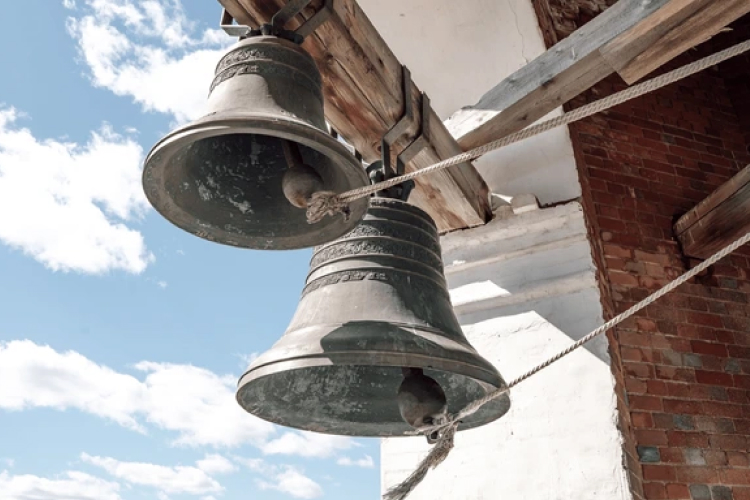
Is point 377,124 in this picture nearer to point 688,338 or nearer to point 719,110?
point 688,338

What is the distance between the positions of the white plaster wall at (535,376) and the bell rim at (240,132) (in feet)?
4.02

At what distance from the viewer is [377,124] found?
1992 millimetres

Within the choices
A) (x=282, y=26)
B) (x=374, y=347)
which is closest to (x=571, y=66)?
(x=282, y=26)

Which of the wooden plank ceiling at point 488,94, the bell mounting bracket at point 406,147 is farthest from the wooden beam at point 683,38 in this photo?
the bell mounting bracket at point 406,147

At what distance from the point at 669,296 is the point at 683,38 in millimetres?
1324

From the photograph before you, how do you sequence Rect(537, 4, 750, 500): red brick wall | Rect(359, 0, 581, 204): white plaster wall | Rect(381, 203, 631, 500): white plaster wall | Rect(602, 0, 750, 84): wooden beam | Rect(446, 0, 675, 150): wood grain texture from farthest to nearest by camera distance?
Rect(359, 0, 581, 204): white plaster wall, Rect(537, 4, 750, 500): red brick wall, Rect(381, 203, 631, 500): white plaster wall, Rect(446, 0, 675, 150): wood grain texture, Rect(602, 0, 750, 84): wooden beam

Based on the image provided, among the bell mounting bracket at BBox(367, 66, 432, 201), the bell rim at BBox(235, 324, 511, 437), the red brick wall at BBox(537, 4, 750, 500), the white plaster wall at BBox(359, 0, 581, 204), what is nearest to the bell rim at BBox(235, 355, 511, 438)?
the bell rim at BBox(235, 324, 511, 437)

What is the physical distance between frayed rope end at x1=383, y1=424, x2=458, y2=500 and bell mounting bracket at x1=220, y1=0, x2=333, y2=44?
95 centimetres

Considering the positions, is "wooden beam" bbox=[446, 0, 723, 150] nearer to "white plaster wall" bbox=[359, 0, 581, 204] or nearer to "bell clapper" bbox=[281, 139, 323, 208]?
"white plaster wall" bbox=[359, 0, 581, 204]

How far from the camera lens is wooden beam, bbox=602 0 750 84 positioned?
5.89 feet

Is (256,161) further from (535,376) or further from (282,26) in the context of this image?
(535,376)

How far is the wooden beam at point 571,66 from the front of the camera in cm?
189

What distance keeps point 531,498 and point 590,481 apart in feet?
0.67

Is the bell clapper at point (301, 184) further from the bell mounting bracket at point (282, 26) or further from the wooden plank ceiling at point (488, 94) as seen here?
the wooden plank ceiling at point (488, 94)
